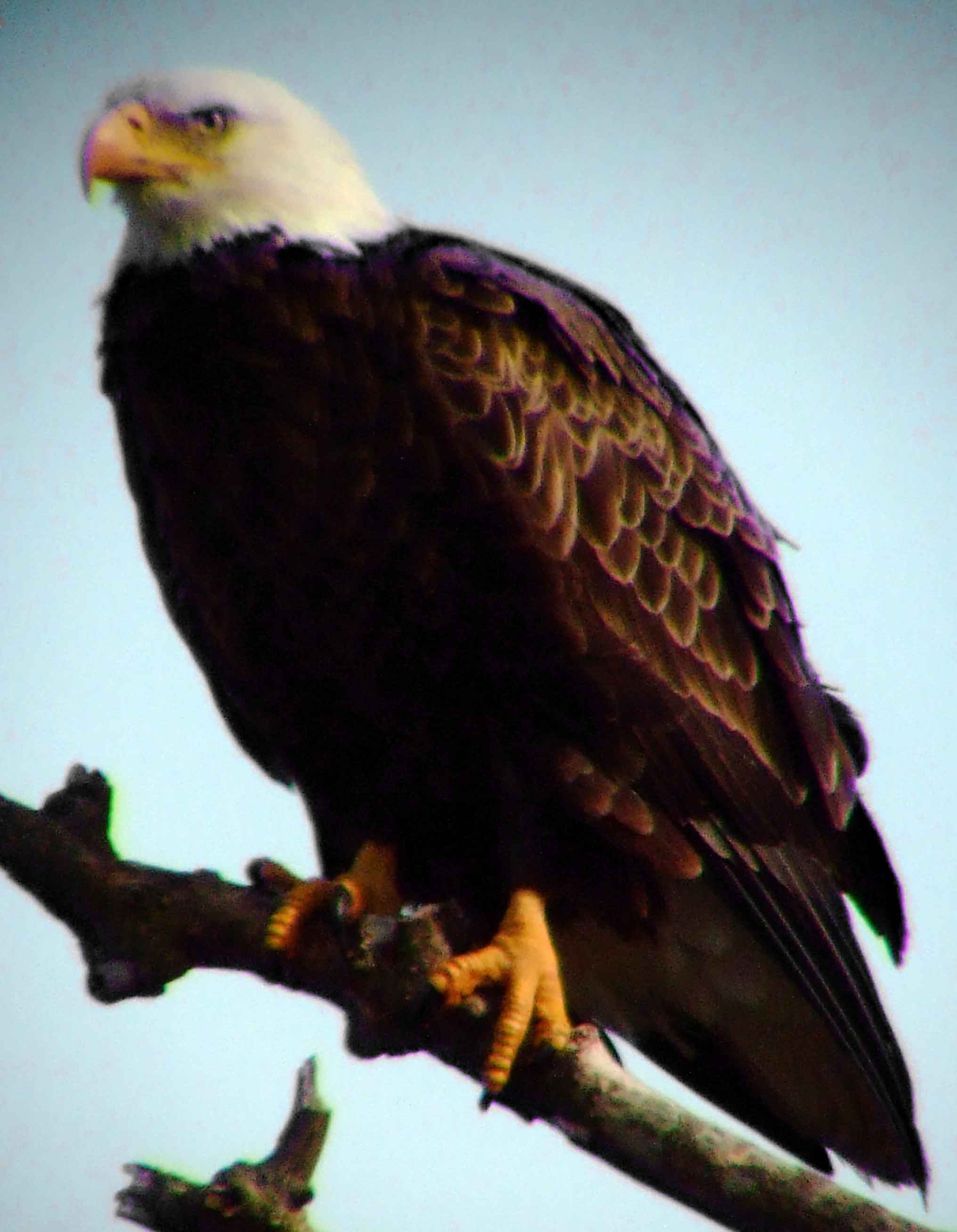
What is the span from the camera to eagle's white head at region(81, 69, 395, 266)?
291 cm

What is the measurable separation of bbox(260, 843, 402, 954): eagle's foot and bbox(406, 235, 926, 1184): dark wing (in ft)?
1.57

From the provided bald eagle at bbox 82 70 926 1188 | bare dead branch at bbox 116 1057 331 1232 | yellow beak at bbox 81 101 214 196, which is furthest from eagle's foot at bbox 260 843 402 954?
yellow beak at bbox 81 101 214 196

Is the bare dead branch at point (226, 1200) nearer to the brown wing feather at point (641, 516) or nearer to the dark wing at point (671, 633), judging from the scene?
the dark wing at point (671, 633)

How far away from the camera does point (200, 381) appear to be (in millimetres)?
2701

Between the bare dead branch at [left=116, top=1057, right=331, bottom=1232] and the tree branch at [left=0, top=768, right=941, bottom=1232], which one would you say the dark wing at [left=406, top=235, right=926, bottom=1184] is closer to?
the tree branch at [left=0, top=768, right=941, bottom=1232]

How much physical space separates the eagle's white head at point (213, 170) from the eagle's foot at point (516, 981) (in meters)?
1.33

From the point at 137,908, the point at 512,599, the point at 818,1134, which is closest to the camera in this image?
the point at 137,908

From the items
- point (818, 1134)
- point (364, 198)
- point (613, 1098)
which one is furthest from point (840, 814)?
point (364, 198)

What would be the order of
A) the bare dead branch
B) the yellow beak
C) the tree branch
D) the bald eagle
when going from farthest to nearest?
1. the yellow beak
2. the bald eagle
3. the tree branch
4. the bare dead branch

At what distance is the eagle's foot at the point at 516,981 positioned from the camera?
250 cm

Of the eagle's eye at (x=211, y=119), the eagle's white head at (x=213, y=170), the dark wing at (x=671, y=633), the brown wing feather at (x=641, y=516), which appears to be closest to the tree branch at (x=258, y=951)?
the dark wing at (x=671, y=633)

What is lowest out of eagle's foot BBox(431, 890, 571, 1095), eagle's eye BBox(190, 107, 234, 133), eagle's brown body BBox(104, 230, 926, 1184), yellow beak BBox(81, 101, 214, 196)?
eagle's foot BBox(431, 890, 571, 1095)

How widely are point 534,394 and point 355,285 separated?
385mm

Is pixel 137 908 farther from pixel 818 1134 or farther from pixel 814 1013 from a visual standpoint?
pixel 818 1134
